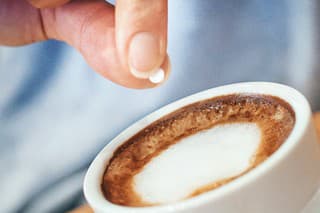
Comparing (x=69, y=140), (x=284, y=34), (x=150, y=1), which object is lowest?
(x=69, y=140)

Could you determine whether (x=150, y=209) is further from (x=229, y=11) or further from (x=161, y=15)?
(x=229, y=11)

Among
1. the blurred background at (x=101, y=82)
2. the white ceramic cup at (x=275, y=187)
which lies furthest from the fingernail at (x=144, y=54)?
the blurred background at (x=101, y=82)

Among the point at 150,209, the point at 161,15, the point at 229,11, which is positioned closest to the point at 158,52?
the point at 161,15

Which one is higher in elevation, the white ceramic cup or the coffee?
the white ceramic cup

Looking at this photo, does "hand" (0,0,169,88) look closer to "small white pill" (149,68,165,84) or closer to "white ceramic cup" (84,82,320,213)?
"small white pill" (149,68,165,84)

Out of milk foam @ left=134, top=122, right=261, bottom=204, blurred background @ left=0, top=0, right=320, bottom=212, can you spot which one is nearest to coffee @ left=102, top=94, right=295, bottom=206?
milk foam @ left=134, top=122, right=261, bottom=204

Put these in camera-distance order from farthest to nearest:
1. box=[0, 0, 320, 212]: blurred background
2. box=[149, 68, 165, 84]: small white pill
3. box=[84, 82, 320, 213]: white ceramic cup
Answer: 1. box=[0, 0, 320, 212]: blurred background
2. box=[149, 68, 165, 84]: small white pill
3. box=[84, 82, 320, 213]: white ceramic cup
